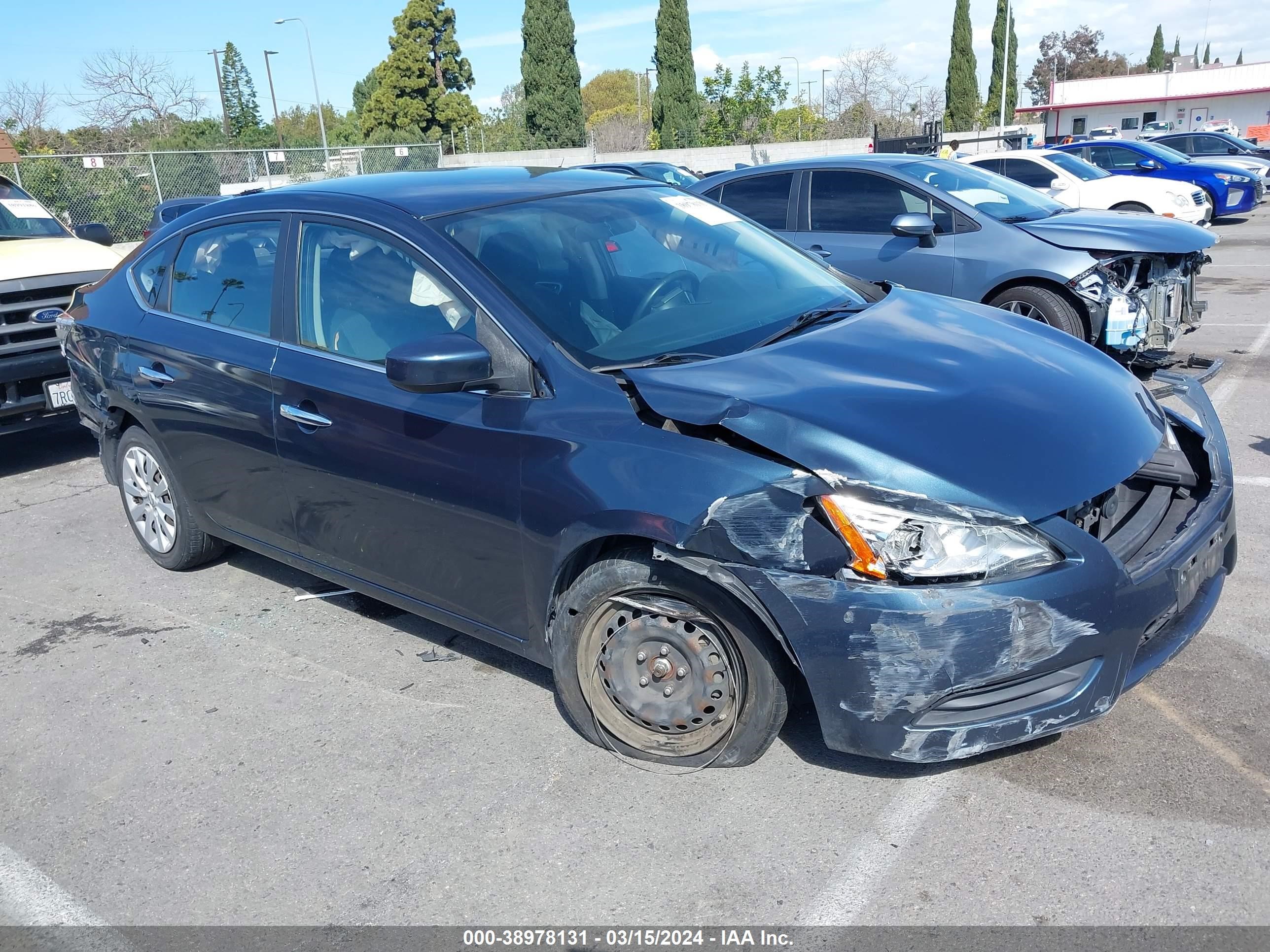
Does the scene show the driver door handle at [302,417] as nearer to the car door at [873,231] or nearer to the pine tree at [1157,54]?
the car door at [873,231]

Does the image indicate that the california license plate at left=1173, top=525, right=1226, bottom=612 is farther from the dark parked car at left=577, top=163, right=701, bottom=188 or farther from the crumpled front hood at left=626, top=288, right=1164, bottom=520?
the dark parked car at left=577, top=163, right=701, bottom=188

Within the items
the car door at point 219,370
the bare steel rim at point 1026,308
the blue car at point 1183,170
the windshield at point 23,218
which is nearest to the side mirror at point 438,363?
the car door at point 219,370

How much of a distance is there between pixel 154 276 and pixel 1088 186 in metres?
13.4

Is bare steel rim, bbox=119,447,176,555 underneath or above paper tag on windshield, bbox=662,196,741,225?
underneath

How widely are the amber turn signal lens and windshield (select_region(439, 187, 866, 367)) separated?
2.81ft

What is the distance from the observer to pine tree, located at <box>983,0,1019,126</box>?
60344 millimetres

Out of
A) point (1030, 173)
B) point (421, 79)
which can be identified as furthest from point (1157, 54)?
point (1030, 173)

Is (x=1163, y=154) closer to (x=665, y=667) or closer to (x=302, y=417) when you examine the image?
(x=302, y=417)

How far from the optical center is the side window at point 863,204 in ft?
26.5

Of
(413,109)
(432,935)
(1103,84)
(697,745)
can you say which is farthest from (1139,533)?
(1103,84)

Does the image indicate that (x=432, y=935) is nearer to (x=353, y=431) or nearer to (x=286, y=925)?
(x=286, y=925)

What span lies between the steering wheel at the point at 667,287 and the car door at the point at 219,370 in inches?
57.2

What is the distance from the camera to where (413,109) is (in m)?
56.9

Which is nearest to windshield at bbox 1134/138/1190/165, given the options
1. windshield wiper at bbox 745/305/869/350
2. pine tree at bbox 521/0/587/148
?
windshield wiper at bbox 745/305/869/350
